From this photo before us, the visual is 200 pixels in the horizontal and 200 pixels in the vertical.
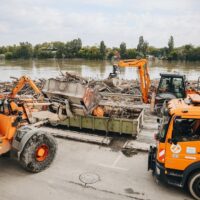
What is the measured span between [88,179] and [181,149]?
9.22 ft

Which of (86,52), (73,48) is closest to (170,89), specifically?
(86,52)

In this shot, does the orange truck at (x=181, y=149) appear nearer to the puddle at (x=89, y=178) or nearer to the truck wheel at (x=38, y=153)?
the puddle at (x=89, y=178)

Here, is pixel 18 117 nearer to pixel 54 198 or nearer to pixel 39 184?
pixel 39 184

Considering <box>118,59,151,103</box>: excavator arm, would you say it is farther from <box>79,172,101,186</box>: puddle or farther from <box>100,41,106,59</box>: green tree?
<box>100,41,106,59</box>: green tree

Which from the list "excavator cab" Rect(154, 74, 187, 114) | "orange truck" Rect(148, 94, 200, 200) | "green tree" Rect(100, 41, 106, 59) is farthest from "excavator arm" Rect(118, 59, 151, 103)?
"green tree" Rect(100, 41, 106, 59)

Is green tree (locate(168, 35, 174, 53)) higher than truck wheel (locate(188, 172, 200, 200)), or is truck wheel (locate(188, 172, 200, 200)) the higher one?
green tree (locate(168, 35, 174, 53))

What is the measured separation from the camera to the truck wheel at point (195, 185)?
251 inches

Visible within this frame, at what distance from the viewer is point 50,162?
324 inches

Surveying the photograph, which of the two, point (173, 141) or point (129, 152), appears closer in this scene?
point (173, 141)

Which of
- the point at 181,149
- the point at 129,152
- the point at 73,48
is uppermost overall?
the point at 73,48

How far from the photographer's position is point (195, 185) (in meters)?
A: 6.44

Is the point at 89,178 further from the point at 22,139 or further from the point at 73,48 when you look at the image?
the point at 73,48

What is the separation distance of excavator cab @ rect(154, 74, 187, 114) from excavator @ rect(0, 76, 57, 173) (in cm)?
752

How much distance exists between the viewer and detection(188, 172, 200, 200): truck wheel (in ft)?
20.9
